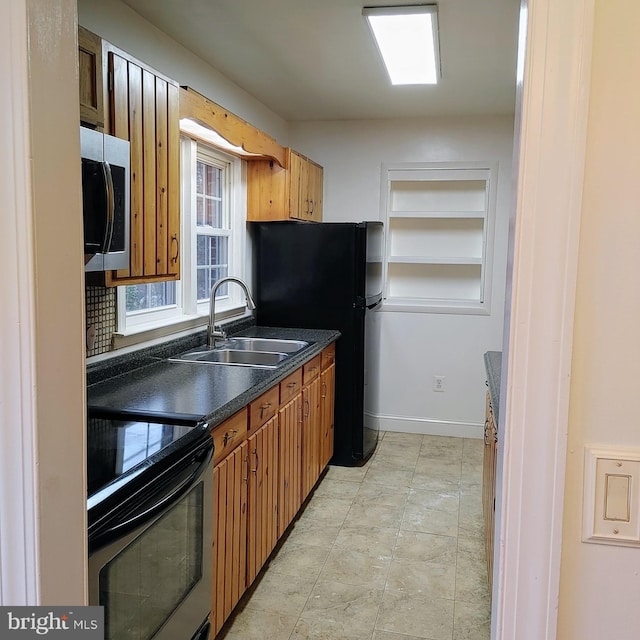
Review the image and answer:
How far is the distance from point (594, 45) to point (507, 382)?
0.43 metres

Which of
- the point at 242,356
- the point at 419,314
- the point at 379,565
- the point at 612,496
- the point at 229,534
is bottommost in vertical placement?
the point at 379,565

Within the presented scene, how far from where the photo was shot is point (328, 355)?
12.6 feet

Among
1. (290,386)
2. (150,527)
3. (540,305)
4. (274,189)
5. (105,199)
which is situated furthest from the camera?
(274,189)

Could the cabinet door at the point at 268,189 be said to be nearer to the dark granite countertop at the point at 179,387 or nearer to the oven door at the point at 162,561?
the dark granite countertop at the point at 179,387

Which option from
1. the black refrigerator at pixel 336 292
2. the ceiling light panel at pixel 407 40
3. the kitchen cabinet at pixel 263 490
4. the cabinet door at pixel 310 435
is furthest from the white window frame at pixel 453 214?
the kitchen cabinet at pixel 263 490

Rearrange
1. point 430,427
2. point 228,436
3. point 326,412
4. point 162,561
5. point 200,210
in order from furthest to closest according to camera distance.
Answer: point 430,427, point 326,412, point 200,210, point 228,436, point 162,561

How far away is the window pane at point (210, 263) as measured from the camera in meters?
3.61

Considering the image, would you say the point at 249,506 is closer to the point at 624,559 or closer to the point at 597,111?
the point at 624,559

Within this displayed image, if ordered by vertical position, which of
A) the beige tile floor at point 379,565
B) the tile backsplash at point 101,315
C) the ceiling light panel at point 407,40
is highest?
the ceiling light panel at point 407,40

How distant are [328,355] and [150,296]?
4.09 ft

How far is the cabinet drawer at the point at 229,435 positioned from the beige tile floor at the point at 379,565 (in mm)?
735

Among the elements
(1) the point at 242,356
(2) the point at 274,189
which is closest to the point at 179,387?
(1) the point at 242,356

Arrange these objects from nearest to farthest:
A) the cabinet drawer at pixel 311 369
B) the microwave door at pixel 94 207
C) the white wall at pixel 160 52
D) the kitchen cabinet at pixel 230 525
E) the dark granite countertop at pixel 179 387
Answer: the microwave door at pixel 94 207 < the dark granite countertop at pixel 179 387 < the kitchen cabinet at pixel 230 525 < the white wall at pixel 160 52 < the cabinet drawer at pixel 311 369

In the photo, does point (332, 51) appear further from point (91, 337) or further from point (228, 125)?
point (91, 337)
